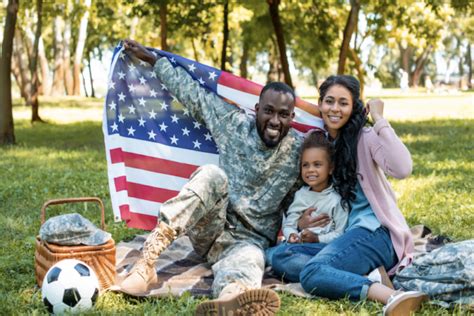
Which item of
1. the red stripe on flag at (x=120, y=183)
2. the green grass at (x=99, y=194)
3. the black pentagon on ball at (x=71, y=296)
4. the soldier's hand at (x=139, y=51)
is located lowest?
the green grass at (x=99, y=194)

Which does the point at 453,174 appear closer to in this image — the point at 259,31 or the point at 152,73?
the point at 152,73

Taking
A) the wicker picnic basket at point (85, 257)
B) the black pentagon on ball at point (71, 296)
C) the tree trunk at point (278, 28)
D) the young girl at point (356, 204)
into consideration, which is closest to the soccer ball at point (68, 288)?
the black pentagon on ball at point (71, 296)

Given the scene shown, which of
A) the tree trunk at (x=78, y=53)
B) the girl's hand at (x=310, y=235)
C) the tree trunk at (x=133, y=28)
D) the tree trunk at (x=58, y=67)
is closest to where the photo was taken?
the girl's hand at (x=310, y=235)

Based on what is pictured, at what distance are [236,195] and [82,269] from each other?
135 cm

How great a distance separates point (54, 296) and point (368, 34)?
16.5 metres

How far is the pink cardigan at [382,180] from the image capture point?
183 inches

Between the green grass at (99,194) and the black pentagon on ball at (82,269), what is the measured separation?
0.73ft

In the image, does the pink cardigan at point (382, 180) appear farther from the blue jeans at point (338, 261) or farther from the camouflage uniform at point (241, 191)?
the camouflage uniform at point (241, 191)

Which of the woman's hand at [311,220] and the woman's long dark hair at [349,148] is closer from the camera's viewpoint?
the woman's long dark hair at [349,148]

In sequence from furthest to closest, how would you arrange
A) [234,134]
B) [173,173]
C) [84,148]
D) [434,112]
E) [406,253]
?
[434,112] < [84,148] < [173,173] < [234,134] < [406,253]

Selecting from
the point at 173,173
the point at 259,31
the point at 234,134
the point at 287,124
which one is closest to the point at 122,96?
the point at 173,173

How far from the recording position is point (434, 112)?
2303 centimetres

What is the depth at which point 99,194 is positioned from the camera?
27.5 feet

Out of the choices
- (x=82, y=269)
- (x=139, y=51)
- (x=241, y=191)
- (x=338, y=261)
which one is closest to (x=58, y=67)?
(x=139, y=51)
